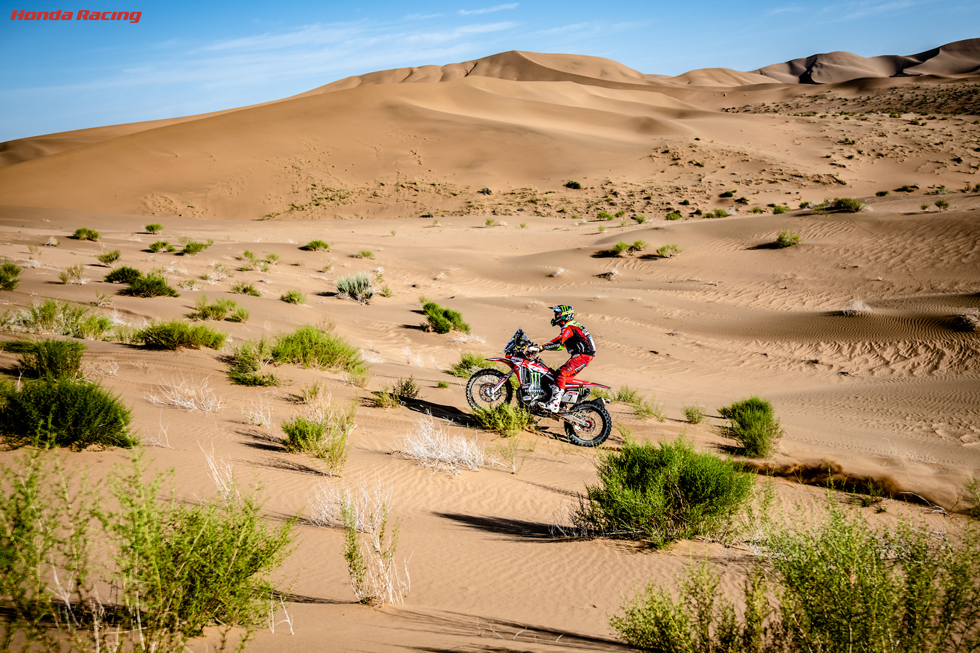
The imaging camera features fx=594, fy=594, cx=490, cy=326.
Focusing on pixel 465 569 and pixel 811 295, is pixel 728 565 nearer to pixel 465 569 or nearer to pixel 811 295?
pixel 465 569

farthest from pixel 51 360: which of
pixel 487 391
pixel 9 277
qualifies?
pixel 9 277

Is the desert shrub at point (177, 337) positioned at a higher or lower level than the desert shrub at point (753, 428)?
higher

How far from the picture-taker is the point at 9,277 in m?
14.3

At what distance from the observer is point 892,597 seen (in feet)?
8.87

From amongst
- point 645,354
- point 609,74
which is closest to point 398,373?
point 645,354

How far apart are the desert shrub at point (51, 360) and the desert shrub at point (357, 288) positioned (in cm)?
1140

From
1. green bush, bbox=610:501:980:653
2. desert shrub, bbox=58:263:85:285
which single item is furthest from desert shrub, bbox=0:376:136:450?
desert shrub, bbox=58:263:85:285

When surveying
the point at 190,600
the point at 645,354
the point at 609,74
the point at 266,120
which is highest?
the point at 609,74

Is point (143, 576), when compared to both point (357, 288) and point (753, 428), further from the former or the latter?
point (357, 288)

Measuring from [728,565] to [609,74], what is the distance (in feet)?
639

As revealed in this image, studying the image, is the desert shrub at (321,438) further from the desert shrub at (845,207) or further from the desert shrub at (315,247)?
the desert shrub at (845,207)

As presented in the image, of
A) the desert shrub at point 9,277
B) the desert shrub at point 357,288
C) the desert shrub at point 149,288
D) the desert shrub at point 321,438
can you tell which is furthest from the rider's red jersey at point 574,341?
the desert shrub at point 9,277

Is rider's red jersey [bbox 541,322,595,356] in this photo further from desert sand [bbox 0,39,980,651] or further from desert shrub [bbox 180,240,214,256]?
desert shrub [bbox 180,240,214,256]

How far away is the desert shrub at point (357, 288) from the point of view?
1961 cm
